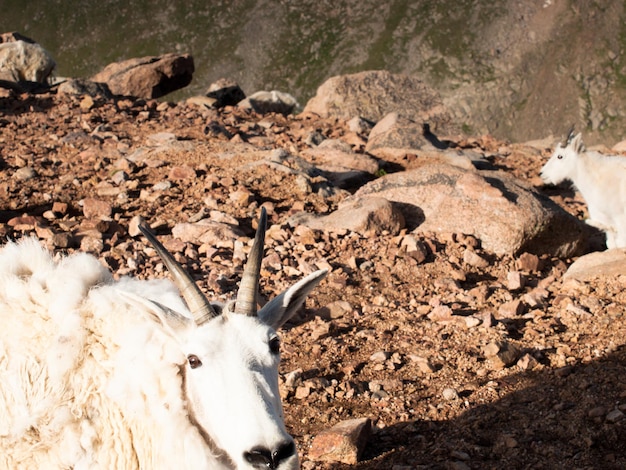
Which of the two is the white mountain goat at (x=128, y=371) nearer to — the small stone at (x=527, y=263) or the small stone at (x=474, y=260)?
the small stone at (x=474, y=260)

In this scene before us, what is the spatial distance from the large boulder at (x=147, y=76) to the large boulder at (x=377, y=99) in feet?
15.9

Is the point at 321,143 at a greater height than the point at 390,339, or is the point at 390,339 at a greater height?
the point at 321,143

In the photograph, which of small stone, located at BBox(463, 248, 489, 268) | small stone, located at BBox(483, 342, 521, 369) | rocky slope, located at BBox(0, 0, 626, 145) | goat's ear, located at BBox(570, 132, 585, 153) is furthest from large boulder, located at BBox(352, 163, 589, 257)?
rocky slope, located at BBox(0, 0, 626, 145)

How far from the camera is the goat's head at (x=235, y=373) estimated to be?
372 cm

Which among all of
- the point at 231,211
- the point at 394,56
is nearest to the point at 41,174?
the point at 231,211

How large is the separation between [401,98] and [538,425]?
1726 cm

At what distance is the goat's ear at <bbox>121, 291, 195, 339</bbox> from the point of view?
4035 millimetres

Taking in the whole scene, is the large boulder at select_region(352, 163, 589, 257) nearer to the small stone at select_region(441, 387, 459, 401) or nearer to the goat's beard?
the small stone at select_region(441, 387, 459, 401)

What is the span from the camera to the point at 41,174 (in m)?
12.2

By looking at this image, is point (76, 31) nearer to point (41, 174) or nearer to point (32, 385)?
point (41, 174)

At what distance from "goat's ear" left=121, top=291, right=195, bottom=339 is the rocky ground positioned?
2261 mm

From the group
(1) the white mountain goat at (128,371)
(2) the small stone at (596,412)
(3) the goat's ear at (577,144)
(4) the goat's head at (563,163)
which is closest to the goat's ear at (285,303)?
(1) the white mountain goat at (128,371)

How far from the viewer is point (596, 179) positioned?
14.7 m

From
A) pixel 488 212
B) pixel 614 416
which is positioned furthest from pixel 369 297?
pixel 614 416
